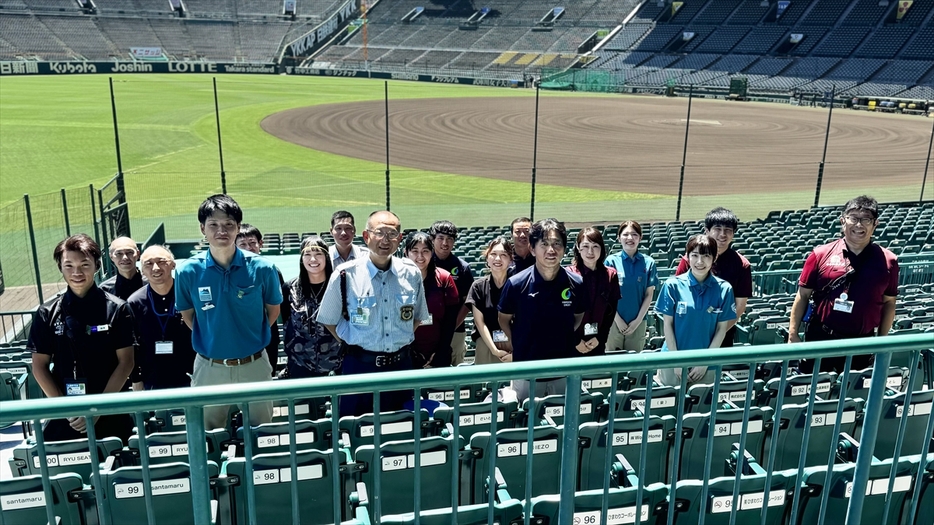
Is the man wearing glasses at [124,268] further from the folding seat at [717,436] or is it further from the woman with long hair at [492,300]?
the folding seat at [717,436]

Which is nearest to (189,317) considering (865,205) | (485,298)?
(485,298)

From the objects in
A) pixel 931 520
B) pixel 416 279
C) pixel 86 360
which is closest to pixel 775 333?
pixel 931 520

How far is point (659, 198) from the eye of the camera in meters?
24.1

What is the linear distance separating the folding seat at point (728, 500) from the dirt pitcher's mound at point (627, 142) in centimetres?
2146

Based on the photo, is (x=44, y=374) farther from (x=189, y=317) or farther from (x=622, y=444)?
(x=622, y=444)

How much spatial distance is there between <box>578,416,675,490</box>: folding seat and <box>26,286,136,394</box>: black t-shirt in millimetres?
3408

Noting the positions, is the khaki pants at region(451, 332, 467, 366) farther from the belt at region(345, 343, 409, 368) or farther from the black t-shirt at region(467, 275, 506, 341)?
the belt at region(345, 343, 409, 368)

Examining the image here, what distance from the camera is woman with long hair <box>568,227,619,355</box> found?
619cm

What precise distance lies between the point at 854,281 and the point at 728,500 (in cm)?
312

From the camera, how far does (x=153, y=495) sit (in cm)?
380

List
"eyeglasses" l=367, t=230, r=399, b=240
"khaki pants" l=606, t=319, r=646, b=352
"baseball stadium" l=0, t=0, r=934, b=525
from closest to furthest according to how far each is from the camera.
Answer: "baseball stadium" l=0, t=0, r=934, b=525 < "eyeglasses" l=367, t=230, r=399, b=240 < "khaki pants" l=606, t=319, r=646, b=352

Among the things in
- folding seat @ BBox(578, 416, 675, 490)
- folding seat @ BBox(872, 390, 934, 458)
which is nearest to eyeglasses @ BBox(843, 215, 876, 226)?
folding seat @ BBox(872, 390, 934, 458)

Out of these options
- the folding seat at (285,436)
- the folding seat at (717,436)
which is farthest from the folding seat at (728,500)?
the folding seat at (285,436)

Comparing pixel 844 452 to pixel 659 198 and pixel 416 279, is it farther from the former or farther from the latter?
pixel 659 198
